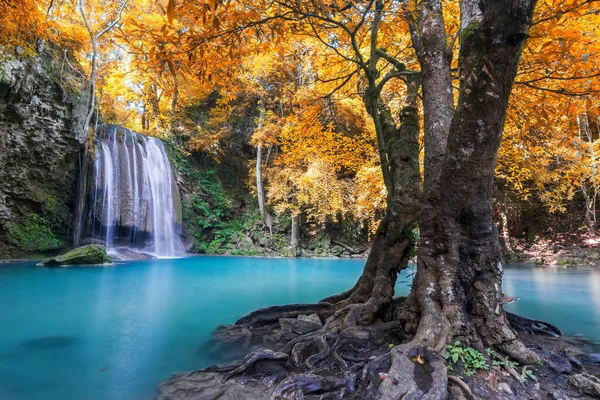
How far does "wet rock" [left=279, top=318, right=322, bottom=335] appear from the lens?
3828 mm

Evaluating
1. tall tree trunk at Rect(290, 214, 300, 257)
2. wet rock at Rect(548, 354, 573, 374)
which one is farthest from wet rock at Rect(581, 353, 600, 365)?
tall tree trunk at Rect(290, 214, 300, 257)

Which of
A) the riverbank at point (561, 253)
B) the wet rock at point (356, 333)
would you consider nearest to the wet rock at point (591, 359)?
the wet rock at point (356, 333)

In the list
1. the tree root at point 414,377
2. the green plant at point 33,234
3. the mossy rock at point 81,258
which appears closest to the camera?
the tree root at point 414,377

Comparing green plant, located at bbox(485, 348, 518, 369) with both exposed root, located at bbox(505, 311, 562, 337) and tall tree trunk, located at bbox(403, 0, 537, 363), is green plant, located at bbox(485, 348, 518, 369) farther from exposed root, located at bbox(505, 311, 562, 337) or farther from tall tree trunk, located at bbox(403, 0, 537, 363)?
exposed root, located at bbox(505, 311, 562, 337)

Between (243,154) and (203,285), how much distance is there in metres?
15.8

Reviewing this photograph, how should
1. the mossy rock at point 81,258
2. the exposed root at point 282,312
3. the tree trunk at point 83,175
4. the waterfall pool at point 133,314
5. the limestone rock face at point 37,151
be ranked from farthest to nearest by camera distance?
the tree trunk at point 83,175
the limestone rock face at point 37,151
the mossy rock at point 81,258
the exposed root at point 282,312
the waterfall pool at point 133,314

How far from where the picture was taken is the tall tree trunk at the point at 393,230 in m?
3.61

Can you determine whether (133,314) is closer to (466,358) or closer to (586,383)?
(466,358)

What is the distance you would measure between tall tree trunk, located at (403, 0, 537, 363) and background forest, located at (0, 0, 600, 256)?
0.47 meters

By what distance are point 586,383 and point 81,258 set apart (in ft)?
43.3

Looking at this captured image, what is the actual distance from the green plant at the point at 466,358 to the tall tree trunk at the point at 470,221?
0.08 metres

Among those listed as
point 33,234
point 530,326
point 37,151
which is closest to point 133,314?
point 530,326

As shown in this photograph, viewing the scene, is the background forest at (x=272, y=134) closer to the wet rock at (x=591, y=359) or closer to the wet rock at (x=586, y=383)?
the wet rock at (x=586, y=383)

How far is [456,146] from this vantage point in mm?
2359
